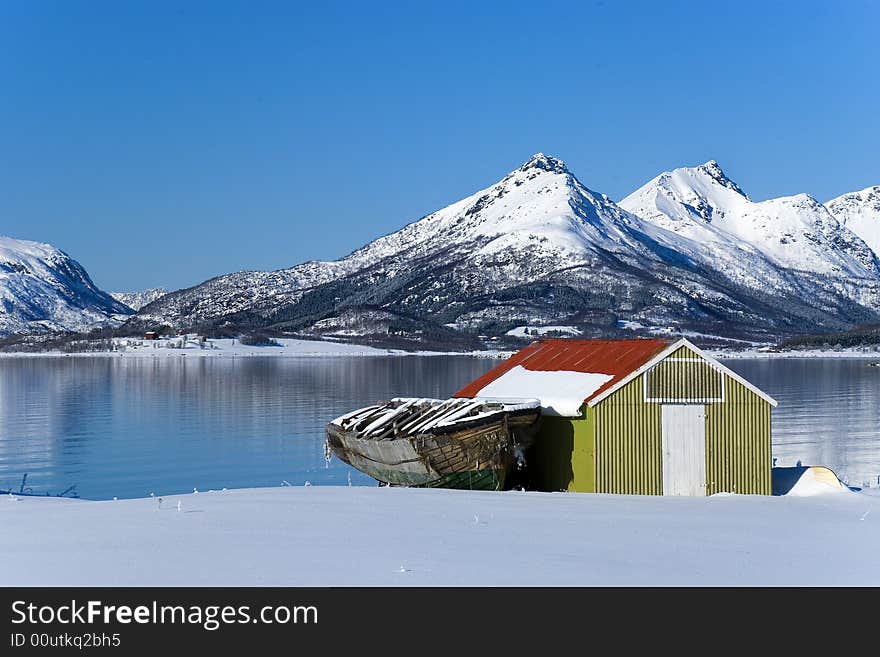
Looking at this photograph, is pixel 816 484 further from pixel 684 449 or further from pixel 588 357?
pixel 588 357

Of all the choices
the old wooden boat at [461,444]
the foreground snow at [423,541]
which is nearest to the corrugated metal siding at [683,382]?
the old wooden boat at [461,444]

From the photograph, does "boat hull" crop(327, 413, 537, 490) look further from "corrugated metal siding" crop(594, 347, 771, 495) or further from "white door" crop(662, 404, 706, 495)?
"white door" crop(662, 404, 706, 495)

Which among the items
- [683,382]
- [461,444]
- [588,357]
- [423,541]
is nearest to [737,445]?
[683,382]

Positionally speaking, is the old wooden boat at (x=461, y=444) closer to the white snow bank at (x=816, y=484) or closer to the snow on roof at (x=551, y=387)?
the snow on roof at (x=551, y=387)

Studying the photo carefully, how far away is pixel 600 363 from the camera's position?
98.2 ft

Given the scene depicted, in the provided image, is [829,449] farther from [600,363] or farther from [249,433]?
[249,433]

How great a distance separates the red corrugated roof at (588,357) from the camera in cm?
2820

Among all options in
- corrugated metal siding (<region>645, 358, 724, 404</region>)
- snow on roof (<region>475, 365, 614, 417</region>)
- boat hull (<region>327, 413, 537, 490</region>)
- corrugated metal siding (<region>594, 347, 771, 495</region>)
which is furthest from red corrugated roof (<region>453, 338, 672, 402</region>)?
boat hull (<region>327, 413, 537, 490</region>)

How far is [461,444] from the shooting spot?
89.5 ft

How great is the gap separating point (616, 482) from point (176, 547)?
43.4ft

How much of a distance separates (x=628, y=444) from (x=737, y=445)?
2.76 m

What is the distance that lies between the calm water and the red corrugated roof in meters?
6.44
